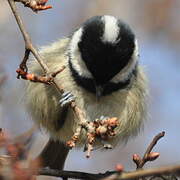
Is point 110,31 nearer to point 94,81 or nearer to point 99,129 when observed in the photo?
point 94,81

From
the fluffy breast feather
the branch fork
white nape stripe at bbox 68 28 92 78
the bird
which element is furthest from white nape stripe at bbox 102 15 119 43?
the branch fork

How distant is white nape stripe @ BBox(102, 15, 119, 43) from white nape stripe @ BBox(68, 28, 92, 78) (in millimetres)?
170

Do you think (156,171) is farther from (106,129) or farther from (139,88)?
(139,88)

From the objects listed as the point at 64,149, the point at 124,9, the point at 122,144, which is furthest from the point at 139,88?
the point at 124,9

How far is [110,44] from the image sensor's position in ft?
6.76

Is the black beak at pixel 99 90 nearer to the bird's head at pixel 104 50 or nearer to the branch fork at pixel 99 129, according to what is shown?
the bird's head at pixel 104 50

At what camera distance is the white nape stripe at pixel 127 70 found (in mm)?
2246

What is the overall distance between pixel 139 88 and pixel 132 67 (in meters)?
0.33

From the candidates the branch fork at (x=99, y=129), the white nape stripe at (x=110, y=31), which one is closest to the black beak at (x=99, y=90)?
the white nape stripe at (x=110, y=31)

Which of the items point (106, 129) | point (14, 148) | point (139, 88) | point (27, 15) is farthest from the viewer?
point (27, 15)

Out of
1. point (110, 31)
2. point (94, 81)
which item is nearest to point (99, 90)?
point (94, 81)

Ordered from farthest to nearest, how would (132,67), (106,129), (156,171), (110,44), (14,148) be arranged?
(132,67) < (110,44) < (106,129) < (14,148) < (156,171)

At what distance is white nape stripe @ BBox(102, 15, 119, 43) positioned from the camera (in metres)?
2.06

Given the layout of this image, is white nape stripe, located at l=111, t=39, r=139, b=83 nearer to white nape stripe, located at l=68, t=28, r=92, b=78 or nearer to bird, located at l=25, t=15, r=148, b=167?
bird, located at l=25, t=15, r=148, b=167
